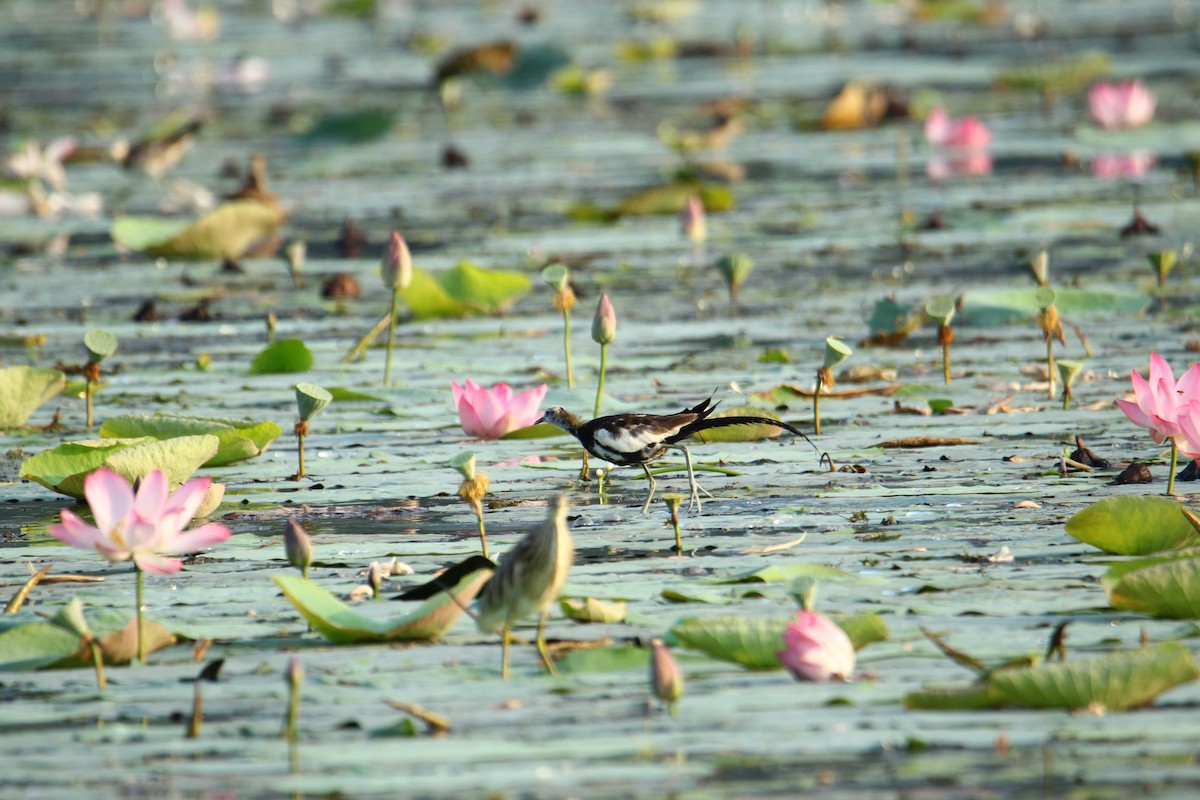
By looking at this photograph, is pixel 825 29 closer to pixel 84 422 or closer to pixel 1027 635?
pixel 84 422

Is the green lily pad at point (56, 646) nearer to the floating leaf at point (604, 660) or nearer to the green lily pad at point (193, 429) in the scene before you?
the floating leaf at point (604, 660)

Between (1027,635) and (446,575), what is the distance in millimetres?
956

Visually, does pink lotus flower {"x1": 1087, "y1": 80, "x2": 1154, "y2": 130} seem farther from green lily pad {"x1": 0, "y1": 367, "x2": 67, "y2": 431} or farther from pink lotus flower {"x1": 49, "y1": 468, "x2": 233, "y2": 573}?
pink lotus flower {"x1": 49, "y1": 468, "x2": 233, "y2": 573}

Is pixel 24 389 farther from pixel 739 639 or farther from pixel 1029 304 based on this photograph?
pixel 1029 304

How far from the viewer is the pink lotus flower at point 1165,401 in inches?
140

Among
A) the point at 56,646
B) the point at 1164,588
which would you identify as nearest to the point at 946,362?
the point at 1164,588

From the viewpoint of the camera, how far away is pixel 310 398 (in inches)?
157

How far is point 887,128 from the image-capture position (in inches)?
475

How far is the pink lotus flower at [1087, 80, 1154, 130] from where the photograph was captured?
10188 mm

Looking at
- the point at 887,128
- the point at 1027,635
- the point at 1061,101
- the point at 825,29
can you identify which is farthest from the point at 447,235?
the point at 825,29

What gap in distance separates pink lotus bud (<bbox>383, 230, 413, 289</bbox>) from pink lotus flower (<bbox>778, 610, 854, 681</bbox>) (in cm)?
260

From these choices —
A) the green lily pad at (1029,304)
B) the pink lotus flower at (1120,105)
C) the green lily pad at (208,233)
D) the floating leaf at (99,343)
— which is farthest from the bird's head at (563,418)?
the pink lotus flower at (1120,105)

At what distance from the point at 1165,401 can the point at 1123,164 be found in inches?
255

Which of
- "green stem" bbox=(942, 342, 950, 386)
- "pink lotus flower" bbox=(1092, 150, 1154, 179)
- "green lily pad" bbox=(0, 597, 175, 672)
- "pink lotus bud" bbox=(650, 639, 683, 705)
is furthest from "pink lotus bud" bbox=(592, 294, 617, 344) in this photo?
"pink lotus flower" bbox=(1092, 150, 1154, 179)
